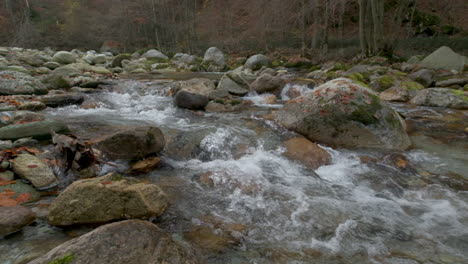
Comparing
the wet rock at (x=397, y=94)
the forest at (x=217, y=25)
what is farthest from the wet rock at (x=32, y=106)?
the forest at (x=217, y=25)

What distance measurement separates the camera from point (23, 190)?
326cm

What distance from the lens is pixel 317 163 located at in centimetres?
452

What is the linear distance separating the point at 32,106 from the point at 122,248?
21.2ft

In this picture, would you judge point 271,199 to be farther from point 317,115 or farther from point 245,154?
point 317,115

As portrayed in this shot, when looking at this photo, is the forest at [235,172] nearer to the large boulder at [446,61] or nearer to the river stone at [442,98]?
the river stone at [442,98]

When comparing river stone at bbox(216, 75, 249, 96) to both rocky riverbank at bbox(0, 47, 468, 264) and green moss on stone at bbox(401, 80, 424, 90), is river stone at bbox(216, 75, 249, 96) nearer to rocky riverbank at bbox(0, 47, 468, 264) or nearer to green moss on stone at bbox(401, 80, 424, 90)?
rocky riverbank at bbox(0, 47, 468, 264)

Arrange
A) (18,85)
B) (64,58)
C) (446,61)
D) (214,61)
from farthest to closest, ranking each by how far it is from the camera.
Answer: (214,61) < (64,58) < (446,61) < (18,85)

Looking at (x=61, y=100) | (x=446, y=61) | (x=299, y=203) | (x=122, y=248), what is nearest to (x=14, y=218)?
(x=122, y=248)

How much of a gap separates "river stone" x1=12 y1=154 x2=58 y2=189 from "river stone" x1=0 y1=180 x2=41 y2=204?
84 mm

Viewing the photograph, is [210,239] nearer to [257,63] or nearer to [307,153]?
[307,153]

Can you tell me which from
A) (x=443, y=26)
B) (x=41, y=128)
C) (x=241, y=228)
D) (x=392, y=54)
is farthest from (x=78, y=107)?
(x=443, y=26)

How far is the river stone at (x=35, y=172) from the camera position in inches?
135

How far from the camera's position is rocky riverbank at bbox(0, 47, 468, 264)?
256 cm

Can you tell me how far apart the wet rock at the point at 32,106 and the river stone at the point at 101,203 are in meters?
5.01
